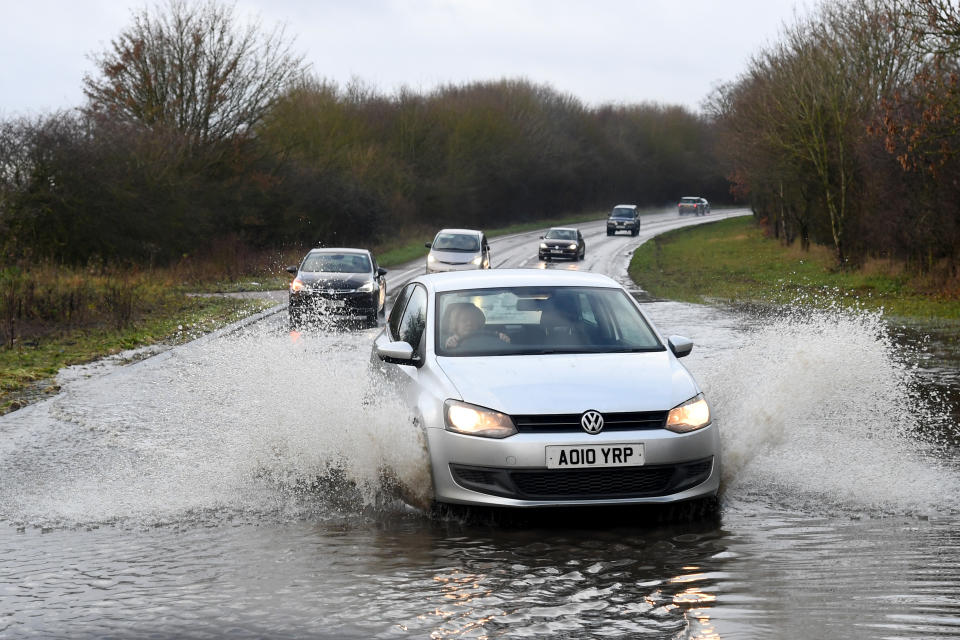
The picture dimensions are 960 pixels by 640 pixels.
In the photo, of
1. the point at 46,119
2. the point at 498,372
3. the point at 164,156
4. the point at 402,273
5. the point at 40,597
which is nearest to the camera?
the point at 40,597

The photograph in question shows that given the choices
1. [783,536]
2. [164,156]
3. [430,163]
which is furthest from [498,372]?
[430,163]

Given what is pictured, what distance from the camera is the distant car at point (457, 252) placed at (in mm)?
→ 36781

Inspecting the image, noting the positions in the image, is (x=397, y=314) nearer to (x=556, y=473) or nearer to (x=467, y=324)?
(x=467, y=324)

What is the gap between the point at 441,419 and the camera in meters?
6.94

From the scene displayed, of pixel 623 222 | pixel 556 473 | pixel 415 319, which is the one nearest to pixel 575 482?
pixel 556 473

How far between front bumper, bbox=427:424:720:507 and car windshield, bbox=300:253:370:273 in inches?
743

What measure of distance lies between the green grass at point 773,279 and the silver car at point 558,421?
659 inches

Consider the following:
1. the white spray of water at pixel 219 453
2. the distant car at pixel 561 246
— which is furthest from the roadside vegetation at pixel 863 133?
the white spray of water at pixel 219 453

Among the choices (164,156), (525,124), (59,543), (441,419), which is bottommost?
(59,543)

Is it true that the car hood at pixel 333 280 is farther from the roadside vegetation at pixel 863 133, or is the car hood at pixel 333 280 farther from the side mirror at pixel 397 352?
the side mirror at pixel 397 352

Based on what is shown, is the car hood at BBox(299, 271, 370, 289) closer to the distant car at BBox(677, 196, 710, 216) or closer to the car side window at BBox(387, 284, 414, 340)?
the car side window at BBox(387, 284, 414, 340)

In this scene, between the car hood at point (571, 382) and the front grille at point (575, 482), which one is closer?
the front grille at point (575, 482)

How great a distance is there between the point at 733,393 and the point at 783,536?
11.2 feet

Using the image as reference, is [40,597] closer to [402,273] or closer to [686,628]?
[686,628]
